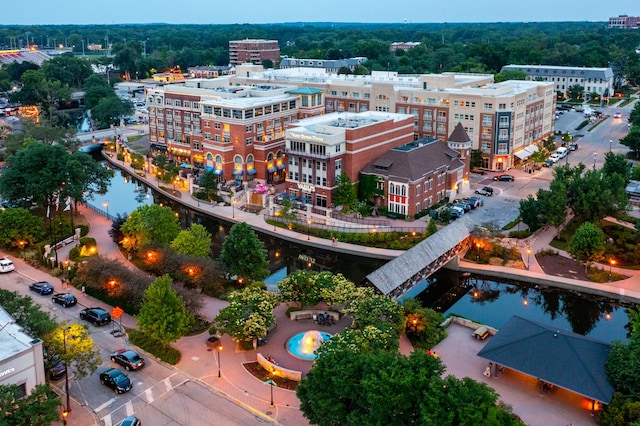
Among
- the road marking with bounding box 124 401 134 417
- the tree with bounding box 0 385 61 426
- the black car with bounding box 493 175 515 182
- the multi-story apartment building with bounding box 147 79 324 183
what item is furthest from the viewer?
the black car with bounding box 493 175 515 182

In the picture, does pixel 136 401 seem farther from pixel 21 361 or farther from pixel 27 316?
pixel 27 316

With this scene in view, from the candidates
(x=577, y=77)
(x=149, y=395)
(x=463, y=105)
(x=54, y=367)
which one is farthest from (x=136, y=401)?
(x=577, y=77)

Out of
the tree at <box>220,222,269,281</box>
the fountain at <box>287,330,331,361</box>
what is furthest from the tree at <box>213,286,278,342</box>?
the tree at <box>220,222,269,281</box>

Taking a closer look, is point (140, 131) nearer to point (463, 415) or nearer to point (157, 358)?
point (157, 358)

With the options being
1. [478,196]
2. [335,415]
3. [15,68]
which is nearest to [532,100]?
[478,196]

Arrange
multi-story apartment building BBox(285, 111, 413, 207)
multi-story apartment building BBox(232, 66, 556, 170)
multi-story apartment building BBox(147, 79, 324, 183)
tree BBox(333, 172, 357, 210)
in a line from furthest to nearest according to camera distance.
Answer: multi-story apartment building BBox(232, 66, 556, 170)
multi-story apartment building BBox(147, 79, 324, 183)
multi-story apartment building BBox(285, 111, 413, 207)
tree BBox(333, 172, 357, 210)

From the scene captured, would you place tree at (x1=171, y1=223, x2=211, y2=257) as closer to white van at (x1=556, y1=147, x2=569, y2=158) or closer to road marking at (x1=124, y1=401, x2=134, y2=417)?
road marking at (x1=124, y1=401, x2=134, y2=417)

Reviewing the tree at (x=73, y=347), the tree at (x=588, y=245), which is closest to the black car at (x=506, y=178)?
the tree at (x=588, y=245)
